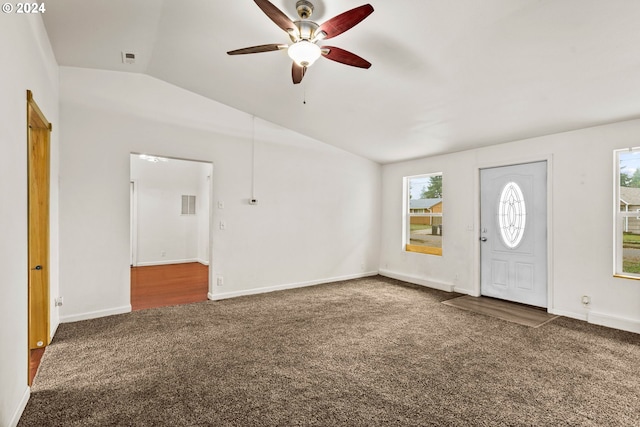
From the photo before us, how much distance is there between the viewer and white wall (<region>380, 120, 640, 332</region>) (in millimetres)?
3730

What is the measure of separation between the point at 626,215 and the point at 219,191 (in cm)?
513

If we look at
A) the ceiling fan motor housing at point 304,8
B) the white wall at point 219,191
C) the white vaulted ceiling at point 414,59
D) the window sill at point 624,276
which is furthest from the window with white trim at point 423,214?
the ceiling fan motor housing at point 304,8

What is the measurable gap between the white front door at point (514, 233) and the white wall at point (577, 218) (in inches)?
5.1

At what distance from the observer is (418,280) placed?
5.98 m

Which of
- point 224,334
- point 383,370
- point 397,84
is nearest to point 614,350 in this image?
point 383,370

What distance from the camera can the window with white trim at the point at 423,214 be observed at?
590 centimetres

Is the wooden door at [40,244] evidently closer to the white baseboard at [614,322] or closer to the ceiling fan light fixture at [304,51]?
the ceiling fan light fixture at [304,51]

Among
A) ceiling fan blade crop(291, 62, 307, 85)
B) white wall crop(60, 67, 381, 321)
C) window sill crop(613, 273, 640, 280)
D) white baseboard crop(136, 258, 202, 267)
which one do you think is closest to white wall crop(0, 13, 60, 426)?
white wall crop(60, 67, 381, 321)

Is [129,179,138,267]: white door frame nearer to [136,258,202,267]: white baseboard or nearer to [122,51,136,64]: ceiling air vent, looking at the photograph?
[136,258,202,267]: white baseboard

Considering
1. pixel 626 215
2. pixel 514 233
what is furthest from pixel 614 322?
pixel 514 233

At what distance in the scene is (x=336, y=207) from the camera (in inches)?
243

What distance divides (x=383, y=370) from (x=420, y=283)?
352 centimetres

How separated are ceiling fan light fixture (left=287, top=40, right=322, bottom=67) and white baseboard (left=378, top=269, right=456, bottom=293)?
14.6ft

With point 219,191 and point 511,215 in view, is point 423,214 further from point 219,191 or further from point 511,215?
point 219,191
